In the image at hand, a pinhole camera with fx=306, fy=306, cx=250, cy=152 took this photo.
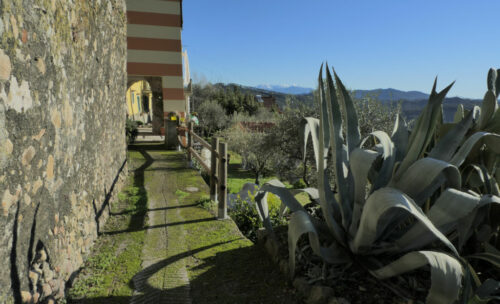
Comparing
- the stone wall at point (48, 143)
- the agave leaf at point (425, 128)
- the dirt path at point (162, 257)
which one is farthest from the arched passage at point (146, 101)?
the agave leaf at point (425, 128)

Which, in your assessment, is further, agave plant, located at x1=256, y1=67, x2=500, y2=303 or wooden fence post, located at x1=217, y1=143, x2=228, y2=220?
wooden fence post, located at x1=217, y1=143, x2=228, y2=220

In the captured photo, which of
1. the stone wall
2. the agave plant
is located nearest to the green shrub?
the stone wall

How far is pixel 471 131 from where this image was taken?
83.8 inches

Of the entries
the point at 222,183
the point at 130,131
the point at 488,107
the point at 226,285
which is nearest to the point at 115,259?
the point at 226,285

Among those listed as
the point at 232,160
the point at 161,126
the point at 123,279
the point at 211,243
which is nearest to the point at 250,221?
the point at 211,243

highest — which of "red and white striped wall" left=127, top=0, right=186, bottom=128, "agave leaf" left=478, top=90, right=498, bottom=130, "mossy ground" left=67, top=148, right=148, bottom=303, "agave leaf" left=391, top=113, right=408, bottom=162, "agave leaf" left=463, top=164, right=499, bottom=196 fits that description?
"red and white striped wall" left=127, top=0, right=186, bottom=128

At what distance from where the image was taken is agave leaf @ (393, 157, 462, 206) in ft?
5.00

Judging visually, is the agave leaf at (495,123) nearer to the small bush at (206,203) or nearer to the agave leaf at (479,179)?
the agave leaf at (479,179)

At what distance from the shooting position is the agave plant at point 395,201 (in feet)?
4.55

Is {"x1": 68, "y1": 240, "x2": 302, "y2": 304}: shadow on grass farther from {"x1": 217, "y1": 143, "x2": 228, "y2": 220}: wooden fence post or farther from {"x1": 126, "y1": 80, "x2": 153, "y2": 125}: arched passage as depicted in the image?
{"x1": 126, "y1": 80, "x2": 153, "y2": 125}: arched passage

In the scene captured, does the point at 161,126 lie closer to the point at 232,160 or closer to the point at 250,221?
the point at 250,221

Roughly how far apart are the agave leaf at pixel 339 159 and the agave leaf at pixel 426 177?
12.8 inches

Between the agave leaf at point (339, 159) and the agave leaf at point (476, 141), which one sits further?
the agave leaf at point (339, 159)

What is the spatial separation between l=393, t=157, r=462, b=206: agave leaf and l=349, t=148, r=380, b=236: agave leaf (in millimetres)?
214
